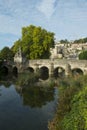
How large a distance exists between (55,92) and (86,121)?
64.1 feet

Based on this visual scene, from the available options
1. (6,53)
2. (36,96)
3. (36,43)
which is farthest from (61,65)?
(6,53)

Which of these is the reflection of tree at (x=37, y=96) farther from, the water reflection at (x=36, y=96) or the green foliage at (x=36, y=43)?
A: the green foliage at (x=36, y=43)

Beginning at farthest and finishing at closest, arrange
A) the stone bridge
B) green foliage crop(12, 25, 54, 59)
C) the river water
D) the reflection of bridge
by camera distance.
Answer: green foliage crop(12, 25, 54, 59), the reflection of bridge, the stone bridge, the river water

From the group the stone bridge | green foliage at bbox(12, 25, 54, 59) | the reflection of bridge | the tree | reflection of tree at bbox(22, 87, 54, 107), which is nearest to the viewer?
reflection of tree at bbox(22, 87, 54, 107)

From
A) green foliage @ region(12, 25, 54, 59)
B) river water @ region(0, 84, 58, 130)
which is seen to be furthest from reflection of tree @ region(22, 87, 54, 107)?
green foliage @ region(12, 25, 54, 59)

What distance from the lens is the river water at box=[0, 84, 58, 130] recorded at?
19625 mm

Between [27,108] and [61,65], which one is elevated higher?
[61,65]

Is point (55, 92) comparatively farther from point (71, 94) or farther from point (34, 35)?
point (34, 35)

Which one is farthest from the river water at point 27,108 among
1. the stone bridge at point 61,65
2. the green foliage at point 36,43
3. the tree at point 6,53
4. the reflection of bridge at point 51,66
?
the tree at point 6,53

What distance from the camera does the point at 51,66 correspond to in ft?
161

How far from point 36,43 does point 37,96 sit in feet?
87.1

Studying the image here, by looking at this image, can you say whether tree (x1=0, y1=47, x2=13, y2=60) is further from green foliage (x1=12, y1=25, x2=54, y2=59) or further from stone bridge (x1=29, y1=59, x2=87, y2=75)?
stone bridge (x1=29, y1=59, x2=87, y2=75)

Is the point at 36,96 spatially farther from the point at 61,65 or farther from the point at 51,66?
the point at 51,66

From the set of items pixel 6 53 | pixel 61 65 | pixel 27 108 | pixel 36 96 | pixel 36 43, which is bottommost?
pixel 27 108
